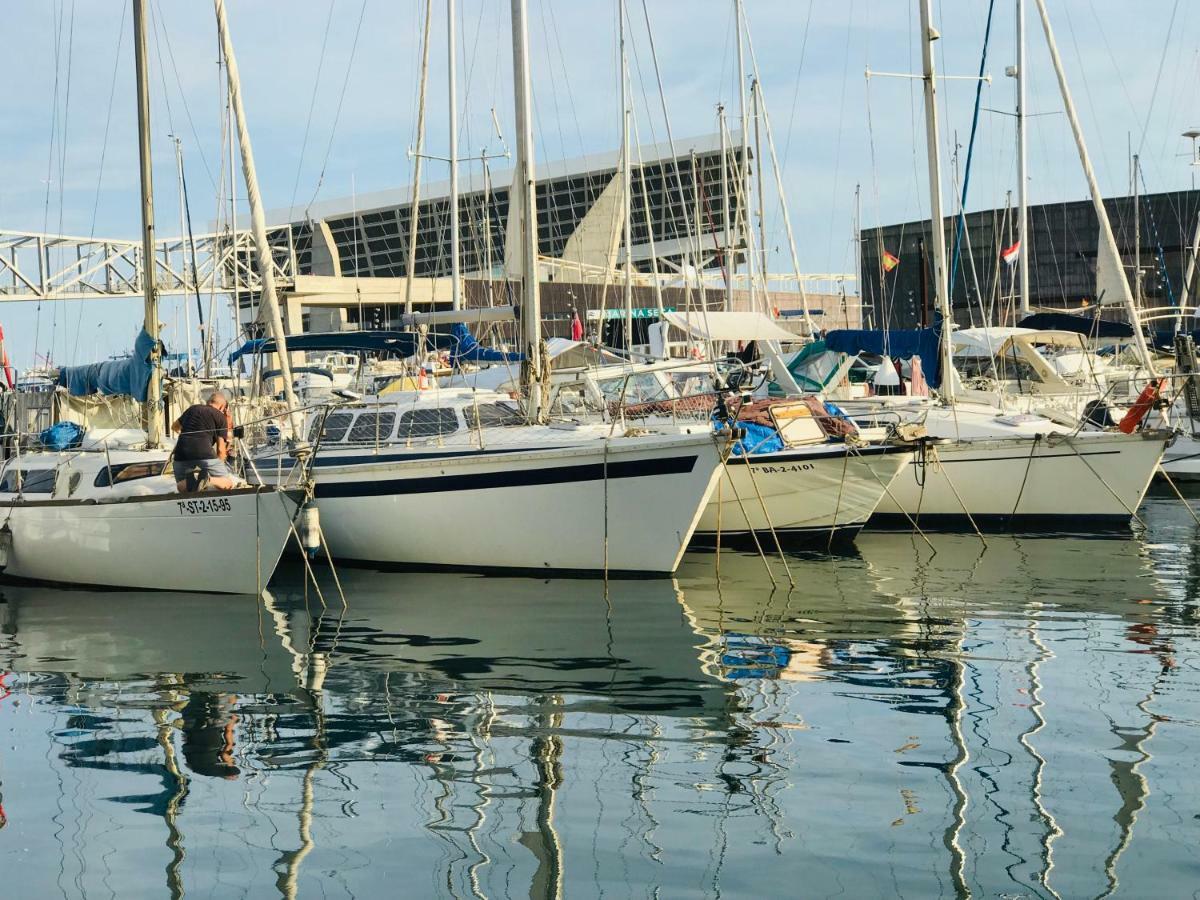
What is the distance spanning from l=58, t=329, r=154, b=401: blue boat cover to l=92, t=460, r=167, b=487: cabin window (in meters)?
1.43

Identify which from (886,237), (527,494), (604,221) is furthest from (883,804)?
(604,221)

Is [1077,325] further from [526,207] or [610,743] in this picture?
[610,743]

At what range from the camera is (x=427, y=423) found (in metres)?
17.6

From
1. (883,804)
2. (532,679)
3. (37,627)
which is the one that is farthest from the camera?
(37,627)

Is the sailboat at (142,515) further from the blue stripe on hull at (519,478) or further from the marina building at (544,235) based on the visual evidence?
the marina building at (544,235)

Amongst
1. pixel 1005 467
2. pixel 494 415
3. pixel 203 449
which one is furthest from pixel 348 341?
pixel 1005 467

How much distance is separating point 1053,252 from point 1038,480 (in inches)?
1843

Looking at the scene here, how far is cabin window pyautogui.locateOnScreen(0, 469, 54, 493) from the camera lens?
17109 millimetres

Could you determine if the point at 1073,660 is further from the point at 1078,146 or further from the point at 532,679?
the point at 1078,146

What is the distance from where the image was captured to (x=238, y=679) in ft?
36.5

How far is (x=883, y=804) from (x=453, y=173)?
74.6 ft

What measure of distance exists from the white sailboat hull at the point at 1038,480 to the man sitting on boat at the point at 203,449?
32.2 ft

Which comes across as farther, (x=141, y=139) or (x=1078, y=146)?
(x=1078, y=146)

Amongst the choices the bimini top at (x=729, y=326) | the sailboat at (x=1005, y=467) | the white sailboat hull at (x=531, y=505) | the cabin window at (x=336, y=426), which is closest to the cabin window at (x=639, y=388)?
the bimini top at (x=729, y=326)
